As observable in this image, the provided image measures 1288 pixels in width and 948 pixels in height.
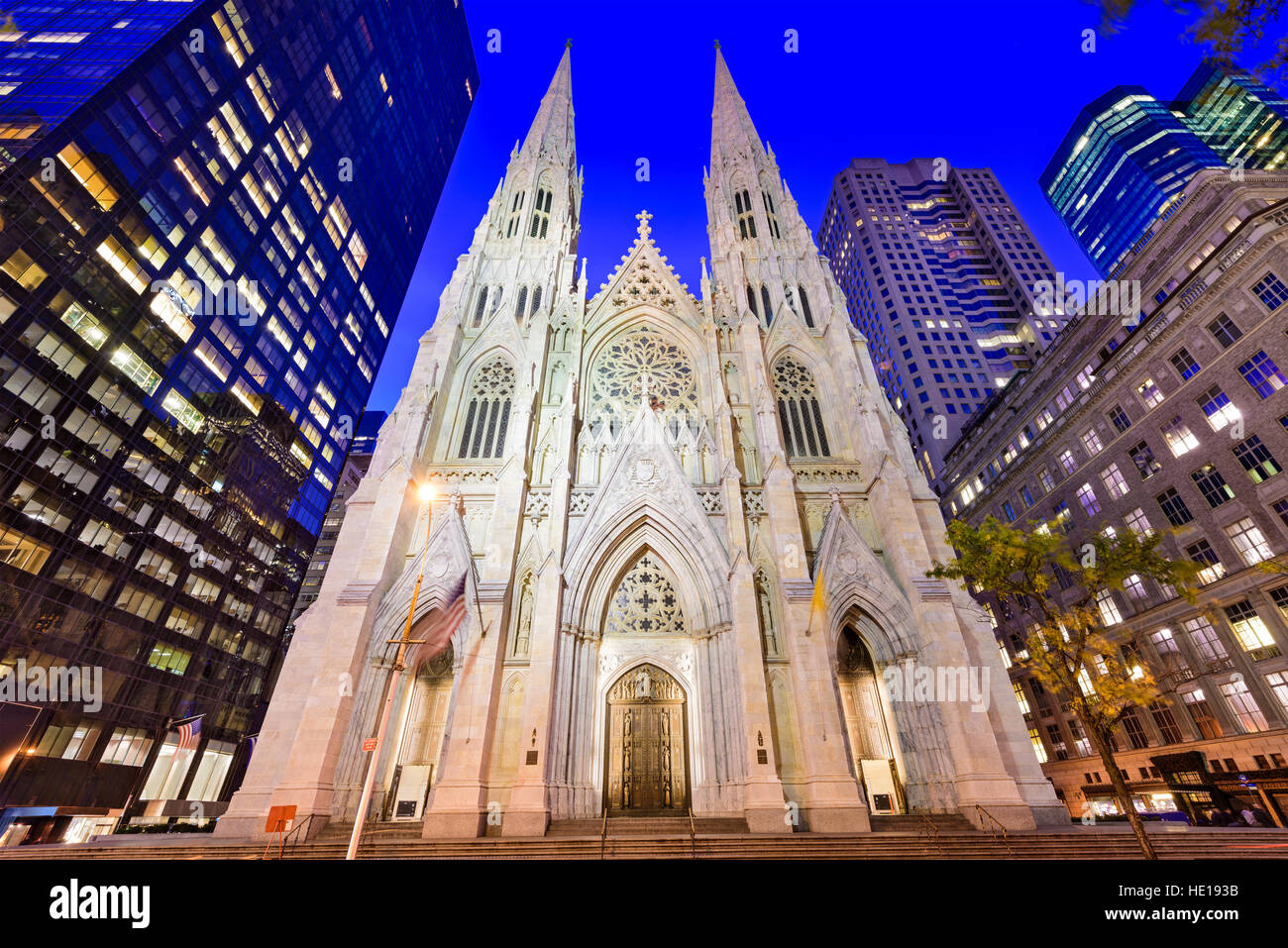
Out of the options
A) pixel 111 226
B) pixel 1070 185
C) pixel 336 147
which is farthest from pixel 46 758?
pixel 1070 185

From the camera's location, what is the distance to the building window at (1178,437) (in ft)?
90.8

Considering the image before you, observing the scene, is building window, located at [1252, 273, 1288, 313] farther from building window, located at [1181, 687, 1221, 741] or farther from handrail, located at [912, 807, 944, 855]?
handrail, located at [912, 807, 944, 855]

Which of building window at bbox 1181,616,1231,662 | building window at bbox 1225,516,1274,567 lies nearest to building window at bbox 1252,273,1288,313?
building window at bbox 1225,516,1274,567

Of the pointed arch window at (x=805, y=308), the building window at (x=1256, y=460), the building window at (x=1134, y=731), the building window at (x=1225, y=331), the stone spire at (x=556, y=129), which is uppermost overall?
the stone spire at (x=556, y=129)

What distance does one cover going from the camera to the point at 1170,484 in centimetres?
2844

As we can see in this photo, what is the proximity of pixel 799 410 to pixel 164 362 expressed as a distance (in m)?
40.1

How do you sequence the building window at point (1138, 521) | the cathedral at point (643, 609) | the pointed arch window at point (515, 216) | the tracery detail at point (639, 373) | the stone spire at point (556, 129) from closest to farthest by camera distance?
the cathedral at point (643, 609)
the tracery detail at point (639, 373)
the building window at point (1138, 521)
the pointed arch window at point (515, 216)
the stone spire at point (556, 129)

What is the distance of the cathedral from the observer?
1553cm

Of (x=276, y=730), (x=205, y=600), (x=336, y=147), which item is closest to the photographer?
(x=276, y=730)

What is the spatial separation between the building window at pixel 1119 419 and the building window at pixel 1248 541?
825 centimetres

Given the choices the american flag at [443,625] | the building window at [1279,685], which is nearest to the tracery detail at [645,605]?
the american flag at [443,625]

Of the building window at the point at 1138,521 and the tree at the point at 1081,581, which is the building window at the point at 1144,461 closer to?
the building window at the point at 1138,521
